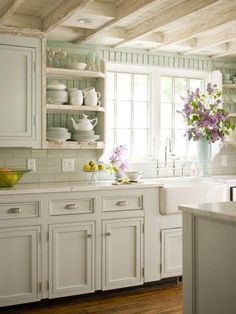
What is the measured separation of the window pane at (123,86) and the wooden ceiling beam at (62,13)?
1.15m

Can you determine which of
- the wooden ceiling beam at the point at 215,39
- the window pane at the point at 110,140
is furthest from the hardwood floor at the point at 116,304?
the wooden ceiling beam at the point at 215,39

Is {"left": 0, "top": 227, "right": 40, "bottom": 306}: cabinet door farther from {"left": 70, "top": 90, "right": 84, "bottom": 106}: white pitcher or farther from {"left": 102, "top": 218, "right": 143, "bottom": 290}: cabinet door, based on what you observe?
{"left": 70, "top": 90, "right": 84, "bottom": 106}: white pitcher

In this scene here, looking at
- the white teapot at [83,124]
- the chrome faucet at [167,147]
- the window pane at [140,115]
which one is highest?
the window pane at [140,115]

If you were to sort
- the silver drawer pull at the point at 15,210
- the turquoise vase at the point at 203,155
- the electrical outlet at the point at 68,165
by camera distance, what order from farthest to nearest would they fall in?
the turquoise vase at the point at 203,155, the electrical outlet at the point at 68,165, the silver drawer pull at the point at 15,210

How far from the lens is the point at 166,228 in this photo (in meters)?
4.25

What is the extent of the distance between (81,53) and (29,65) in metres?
0.77

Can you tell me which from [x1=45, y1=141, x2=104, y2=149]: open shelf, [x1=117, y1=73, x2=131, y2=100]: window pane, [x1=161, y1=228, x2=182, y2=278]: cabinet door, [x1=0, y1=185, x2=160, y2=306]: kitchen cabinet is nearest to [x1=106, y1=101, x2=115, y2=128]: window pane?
[x1=117, y1=73, x2=131, y2=100]: window pane

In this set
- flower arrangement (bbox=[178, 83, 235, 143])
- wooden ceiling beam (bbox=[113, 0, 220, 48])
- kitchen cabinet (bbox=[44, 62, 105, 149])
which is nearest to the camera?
wooden ceiling beam (bbox=[113, 0, 220, 48])

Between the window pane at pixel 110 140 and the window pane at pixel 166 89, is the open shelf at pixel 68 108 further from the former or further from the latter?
the window pane at pixel 166 89

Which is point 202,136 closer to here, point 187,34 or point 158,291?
point 187,34

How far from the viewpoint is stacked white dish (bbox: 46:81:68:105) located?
A: 4.21 meters

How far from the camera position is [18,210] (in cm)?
360

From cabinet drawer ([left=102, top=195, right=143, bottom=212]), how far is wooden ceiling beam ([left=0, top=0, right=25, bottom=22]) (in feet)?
5.44

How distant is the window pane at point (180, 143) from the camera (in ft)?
17.1
